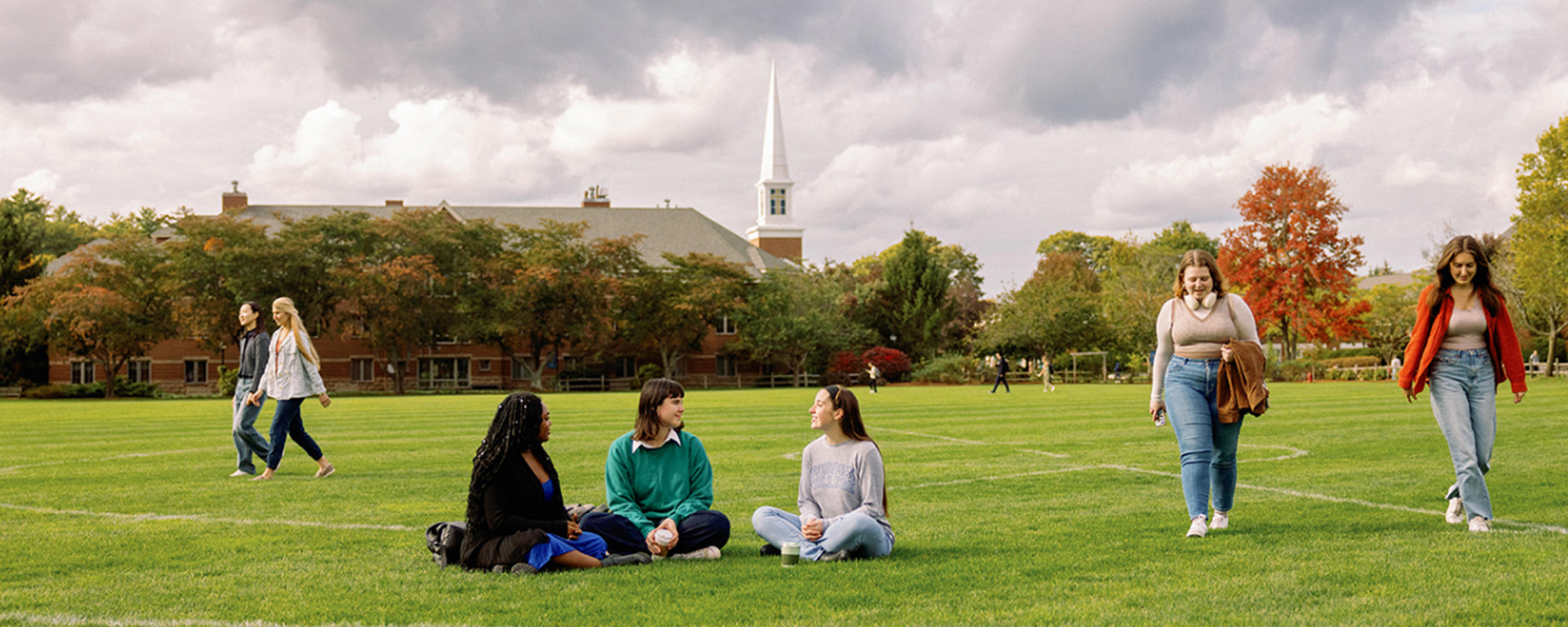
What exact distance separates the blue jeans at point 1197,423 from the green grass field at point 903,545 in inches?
13.9

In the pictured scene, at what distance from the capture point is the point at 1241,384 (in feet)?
23.7

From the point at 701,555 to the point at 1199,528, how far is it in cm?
320

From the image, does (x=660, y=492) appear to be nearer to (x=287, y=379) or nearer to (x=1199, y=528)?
(x=1199, y=528)

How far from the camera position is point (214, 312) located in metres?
52.4

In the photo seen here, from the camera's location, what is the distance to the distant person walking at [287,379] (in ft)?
38.2

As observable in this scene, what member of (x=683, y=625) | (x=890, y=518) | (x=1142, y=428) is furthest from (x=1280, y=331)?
(x=683, y=625)

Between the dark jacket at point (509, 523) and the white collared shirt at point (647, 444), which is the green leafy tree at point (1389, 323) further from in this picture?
the dark jacket at point (509, 523)

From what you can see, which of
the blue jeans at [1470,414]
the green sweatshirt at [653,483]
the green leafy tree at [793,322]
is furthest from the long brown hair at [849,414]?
the green leafy tree at [793,322]

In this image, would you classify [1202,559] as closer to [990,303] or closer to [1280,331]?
[1280,331]

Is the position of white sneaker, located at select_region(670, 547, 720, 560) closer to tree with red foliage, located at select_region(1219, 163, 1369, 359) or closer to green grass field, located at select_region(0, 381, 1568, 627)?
green grass field, located at select_region(0, 381, 1568, 627)

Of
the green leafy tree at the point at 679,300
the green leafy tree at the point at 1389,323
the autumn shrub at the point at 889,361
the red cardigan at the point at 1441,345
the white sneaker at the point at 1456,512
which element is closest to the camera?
the red cardigan at the point at 1441,345

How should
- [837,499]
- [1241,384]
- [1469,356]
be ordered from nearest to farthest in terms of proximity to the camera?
[837,499] → [1241,384] → [1469,356]

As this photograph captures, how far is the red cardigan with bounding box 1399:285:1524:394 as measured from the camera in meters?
7.54

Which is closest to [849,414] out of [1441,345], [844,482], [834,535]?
[844,482]
